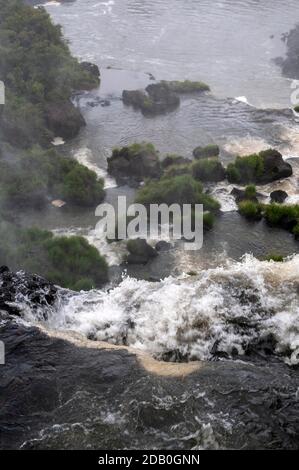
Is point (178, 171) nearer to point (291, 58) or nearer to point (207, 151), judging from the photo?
point (207, 151)

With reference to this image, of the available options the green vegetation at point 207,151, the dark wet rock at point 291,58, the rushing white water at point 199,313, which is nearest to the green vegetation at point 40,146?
the rushing white water at point 199,313

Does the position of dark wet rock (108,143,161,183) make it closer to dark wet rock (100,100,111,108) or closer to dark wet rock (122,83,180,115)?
dark wet rock (122,83,180,115)

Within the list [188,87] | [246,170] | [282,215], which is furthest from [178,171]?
[188,87]

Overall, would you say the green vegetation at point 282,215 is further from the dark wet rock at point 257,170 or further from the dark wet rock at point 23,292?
the dark wet rock at point 23,292

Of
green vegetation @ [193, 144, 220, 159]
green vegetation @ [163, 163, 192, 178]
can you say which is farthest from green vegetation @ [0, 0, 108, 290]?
green vegetation @ [193, 144, 220, 159]

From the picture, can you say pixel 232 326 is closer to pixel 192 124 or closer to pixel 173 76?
pixel 192 124
